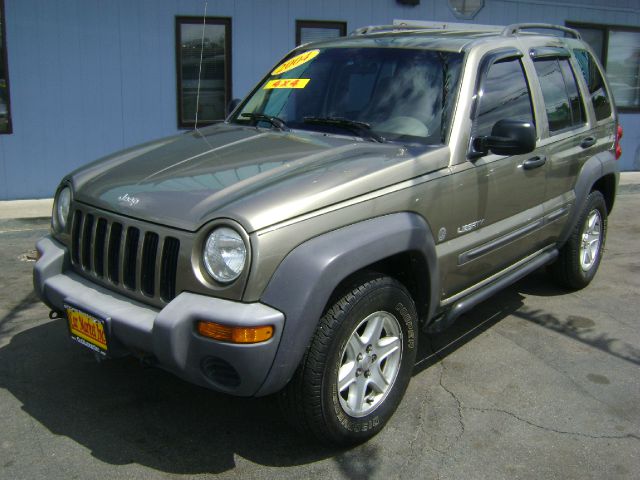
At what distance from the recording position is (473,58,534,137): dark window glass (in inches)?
160

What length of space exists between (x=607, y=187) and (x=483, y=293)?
2.30 m

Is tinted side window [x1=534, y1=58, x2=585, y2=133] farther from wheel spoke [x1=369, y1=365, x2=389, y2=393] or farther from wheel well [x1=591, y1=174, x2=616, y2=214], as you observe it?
wheel spoke [x1=369, y1=365, x2=389, y2=393]

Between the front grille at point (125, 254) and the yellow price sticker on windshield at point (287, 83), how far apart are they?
1657mm

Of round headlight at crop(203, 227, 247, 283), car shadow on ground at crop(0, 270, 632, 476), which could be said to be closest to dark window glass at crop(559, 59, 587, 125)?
car shadow on ground at crop(0, 270, 632, 476)

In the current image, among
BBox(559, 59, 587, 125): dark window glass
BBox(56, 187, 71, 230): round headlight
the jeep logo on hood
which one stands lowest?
BBox(56, 187, 71, 230): round headlight

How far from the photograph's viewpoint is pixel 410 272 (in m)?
3.61

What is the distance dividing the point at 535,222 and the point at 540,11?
7512 mm

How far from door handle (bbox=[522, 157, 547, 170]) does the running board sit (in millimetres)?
665

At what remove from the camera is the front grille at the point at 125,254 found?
305 centimetres

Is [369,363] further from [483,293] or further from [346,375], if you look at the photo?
[483,293]

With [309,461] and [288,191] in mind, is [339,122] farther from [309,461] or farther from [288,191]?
[309,461]

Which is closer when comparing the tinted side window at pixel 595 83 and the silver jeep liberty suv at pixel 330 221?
the silver jeep liberty suv at pixel 330 221

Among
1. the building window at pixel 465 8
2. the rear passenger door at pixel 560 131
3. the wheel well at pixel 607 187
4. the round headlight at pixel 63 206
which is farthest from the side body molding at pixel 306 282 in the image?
the building window at pixel 465 8

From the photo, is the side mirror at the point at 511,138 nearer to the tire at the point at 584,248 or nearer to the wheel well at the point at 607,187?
the tire at the point at 584,248
